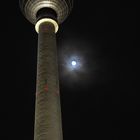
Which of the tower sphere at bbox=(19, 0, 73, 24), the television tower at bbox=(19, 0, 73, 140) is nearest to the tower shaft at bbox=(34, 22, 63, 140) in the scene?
the television tower at bbox=(19, 0, 73, 140)

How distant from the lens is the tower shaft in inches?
1104

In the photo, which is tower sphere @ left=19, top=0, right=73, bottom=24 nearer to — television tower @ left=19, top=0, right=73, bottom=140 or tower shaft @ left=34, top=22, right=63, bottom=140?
television tower @ left=19, top=0, right=73, bottom=140

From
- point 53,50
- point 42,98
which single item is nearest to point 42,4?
point 53,50

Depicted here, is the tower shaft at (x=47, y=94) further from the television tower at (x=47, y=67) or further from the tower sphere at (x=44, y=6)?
the tower sphere at (x=44, y=6)

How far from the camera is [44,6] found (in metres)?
40.2

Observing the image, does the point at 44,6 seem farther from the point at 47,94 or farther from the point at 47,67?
the point at 47,94

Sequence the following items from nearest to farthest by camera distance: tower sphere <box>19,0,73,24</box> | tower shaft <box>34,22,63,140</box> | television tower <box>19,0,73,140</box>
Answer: tower shaft <box>34,22,63,140</box> → television tower <box>19,0,73,140</box> → tower sphere <box>19,0,73,24</box>

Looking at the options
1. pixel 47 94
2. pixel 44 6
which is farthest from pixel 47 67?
pixel 44 6

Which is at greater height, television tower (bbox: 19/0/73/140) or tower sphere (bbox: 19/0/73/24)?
tower sphere (bbox: 19/0/73/24)

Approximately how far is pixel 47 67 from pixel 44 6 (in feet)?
37.2

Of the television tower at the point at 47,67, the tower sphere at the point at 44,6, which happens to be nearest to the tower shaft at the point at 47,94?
the television tower at the point at 47,67

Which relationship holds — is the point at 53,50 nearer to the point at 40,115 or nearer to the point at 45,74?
the point at 45,74

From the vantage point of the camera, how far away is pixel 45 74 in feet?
104

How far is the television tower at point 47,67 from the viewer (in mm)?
28327
